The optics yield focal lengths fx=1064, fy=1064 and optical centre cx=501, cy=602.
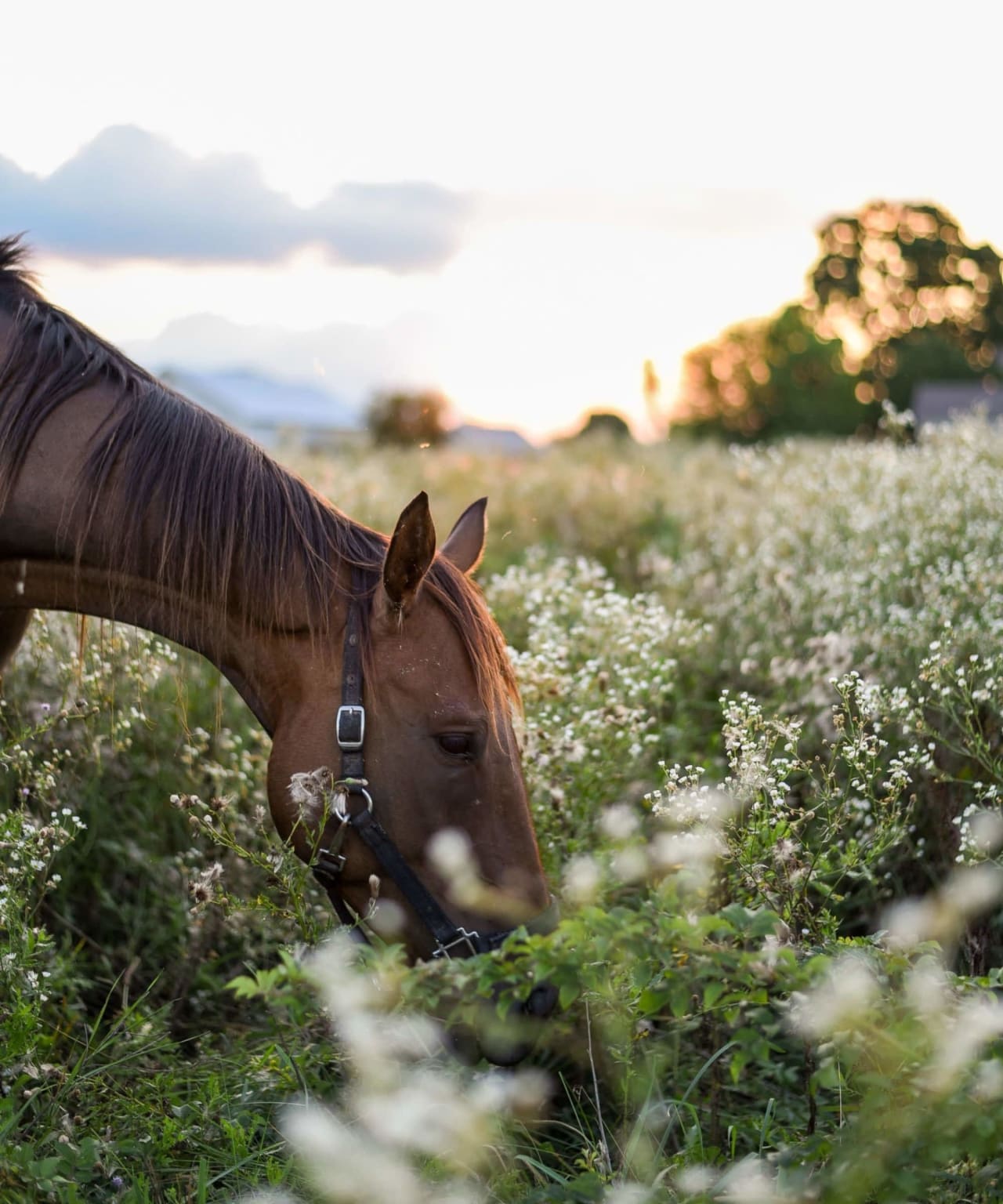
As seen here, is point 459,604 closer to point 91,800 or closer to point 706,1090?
point 706,1090

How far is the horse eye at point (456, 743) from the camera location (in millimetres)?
2615

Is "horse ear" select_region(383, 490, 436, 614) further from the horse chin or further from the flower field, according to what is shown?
the horse chin

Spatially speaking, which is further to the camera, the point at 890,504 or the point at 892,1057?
the point at 890,504

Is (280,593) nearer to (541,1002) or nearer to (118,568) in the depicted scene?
(118,568)

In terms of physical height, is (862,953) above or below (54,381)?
below

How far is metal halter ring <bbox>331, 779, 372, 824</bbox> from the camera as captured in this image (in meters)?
2.54

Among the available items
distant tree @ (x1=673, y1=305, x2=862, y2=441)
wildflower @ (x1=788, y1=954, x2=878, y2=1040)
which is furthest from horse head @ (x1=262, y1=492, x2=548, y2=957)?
distant tree @ (x1=673, y1=305, x2=862, y2=441)

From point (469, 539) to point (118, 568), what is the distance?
988 millimetres

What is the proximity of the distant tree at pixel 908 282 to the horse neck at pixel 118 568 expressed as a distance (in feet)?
163

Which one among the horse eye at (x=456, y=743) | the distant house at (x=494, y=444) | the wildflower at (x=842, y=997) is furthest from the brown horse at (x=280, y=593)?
the distant house at (x=494, y=444)

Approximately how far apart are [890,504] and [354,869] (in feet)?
12.3

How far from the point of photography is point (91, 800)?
3.93 meters

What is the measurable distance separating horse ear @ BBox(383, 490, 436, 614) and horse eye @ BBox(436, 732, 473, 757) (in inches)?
13.0

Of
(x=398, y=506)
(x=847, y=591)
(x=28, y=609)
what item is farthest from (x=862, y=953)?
(x=398, y=506)
